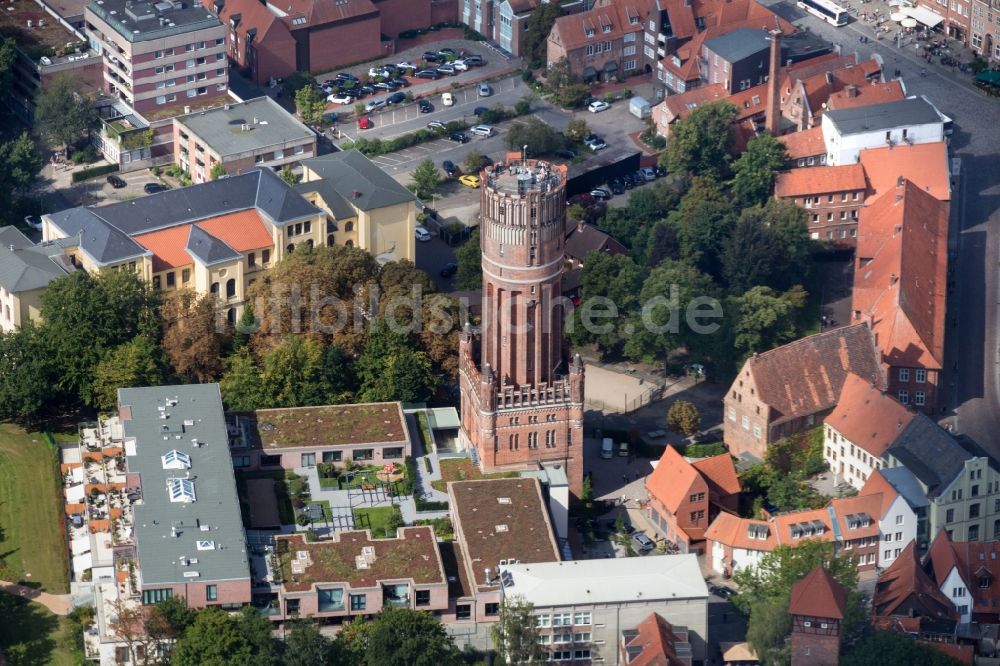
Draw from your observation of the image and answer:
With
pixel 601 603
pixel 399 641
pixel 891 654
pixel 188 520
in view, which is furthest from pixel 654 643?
pixel 188 520

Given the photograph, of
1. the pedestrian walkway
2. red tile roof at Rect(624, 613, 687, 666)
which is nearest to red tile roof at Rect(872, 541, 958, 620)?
red tile roof at Rect(624, 613, 687, 666)

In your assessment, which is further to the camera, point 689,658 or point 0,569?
point 0,569

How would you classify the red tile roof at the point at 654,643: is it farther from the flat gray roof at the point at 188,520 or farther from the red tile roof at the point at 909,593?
the flat gray roof at the point at 188,520

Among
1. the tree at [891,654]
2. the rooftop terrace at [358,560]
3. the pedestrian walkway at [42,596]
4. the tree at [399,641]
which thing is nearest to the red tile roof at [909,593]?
the tree at [891,654]

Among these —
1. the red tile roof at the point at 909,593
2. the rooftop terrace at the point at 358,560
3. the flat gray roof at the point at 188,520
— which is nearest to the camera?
the flat gray roof at the point at 188,520

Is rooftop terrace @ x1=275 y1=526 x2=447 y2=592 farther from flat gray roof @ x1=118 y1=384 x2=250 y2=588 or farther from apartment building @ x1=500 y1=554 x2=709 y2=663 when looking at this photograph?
apartment building @ x1=500 y1=554 x2=709 y2=663

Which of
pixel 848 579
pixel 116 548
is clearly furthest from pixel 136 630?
pixel 848 579

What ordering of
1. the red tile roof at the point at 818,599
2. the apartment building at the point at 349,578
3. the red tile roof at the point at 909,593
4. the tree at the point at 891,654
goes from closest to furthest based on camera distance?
the red tile roof at the point at 818,599, the tree at the point at 891,654, the apartment building at the point at 349,578, the red tile roof at the point at 909,593

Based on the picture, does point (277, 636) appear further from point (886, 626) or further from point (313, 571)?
point (886, 626)
